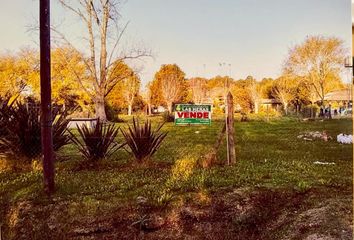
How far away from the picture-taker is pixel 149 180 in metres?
3.38

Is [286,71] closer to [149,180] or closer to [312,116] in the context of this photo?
[312,116]

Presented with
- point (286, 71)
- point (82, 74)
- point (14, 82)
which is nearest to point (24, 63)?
point (14, 82)

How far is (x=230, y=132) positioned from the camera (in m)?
3.65

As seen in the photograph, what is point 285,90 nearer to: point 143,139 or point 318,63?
point 318,63

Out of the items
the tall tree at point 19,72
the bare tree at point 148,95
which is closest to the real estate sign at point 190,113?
the bare tree at point 148,95

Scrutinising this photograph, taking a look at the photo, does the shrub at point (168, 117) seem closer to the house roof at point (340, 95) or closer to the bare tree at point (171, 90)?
the bare tree at point (171, 90)

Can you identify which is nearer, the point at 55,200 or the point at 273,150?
the point at 55,200

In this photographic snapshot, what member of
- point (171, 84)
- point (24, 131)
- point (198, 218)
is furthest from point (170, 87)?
point (24, 131)

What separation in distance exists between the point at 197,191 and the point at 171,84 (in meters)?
0.81

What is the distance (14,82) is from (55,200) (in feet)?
3.08

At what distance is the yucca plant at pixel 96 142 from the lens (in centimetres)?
350

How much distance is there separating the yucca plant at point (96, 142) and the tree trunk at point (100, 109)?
0.47ft

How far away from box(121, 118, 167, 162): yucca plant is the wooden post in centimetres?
54

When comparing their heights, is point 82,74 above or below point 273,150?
above
